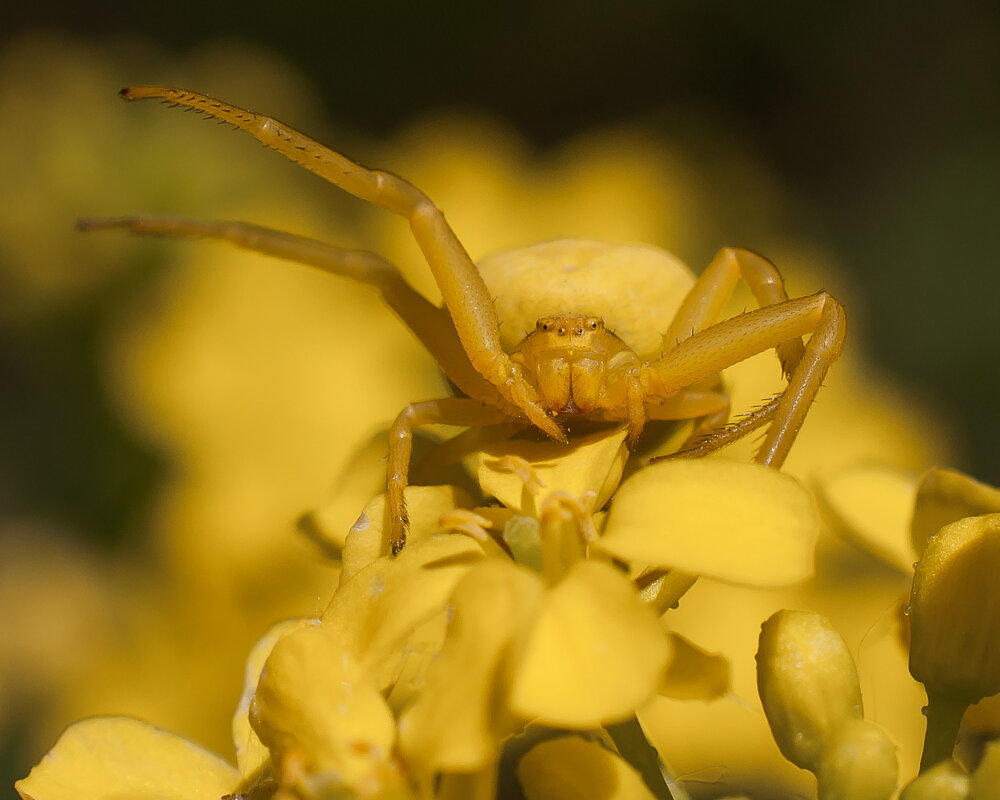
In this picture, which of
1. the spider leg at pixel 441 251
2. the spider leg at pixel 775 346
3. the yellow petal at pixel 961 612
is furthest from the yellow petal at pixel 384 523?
the yellow petal at pixel 961 612

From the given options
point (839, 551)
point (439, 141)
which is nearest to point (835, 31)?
point (439, 141)

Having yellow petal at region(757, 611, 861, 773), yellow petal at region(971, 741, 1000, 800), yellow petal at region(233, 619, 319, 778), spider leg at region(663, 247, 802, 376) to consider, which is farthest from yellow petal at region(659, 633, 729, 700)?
spider leg at region(663, 247, 802, 376)

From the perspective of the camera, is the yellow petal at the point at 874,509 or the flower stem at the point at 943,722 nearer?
the flower stem at the point at 943,722

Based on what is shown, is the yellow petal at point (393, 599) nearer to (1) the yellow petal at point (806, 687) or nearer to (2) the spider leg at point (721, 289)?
(1) the yellow petal at point (806, 687)

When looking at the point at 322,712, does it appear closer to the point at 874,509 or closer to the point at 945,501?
the point at 945,501

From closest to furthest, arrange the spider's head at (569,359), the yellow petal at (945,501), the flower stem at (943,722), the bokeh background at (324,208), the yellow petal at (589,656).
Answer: the yellow petal at (589,656)
the flower stem at (943,722)
the yellow petal at (945,501)
the spider's head at (569,359)
the bokeh background at (324,208)

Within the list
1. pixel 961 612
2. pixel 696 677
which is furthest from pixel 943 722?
pixel 696 677
